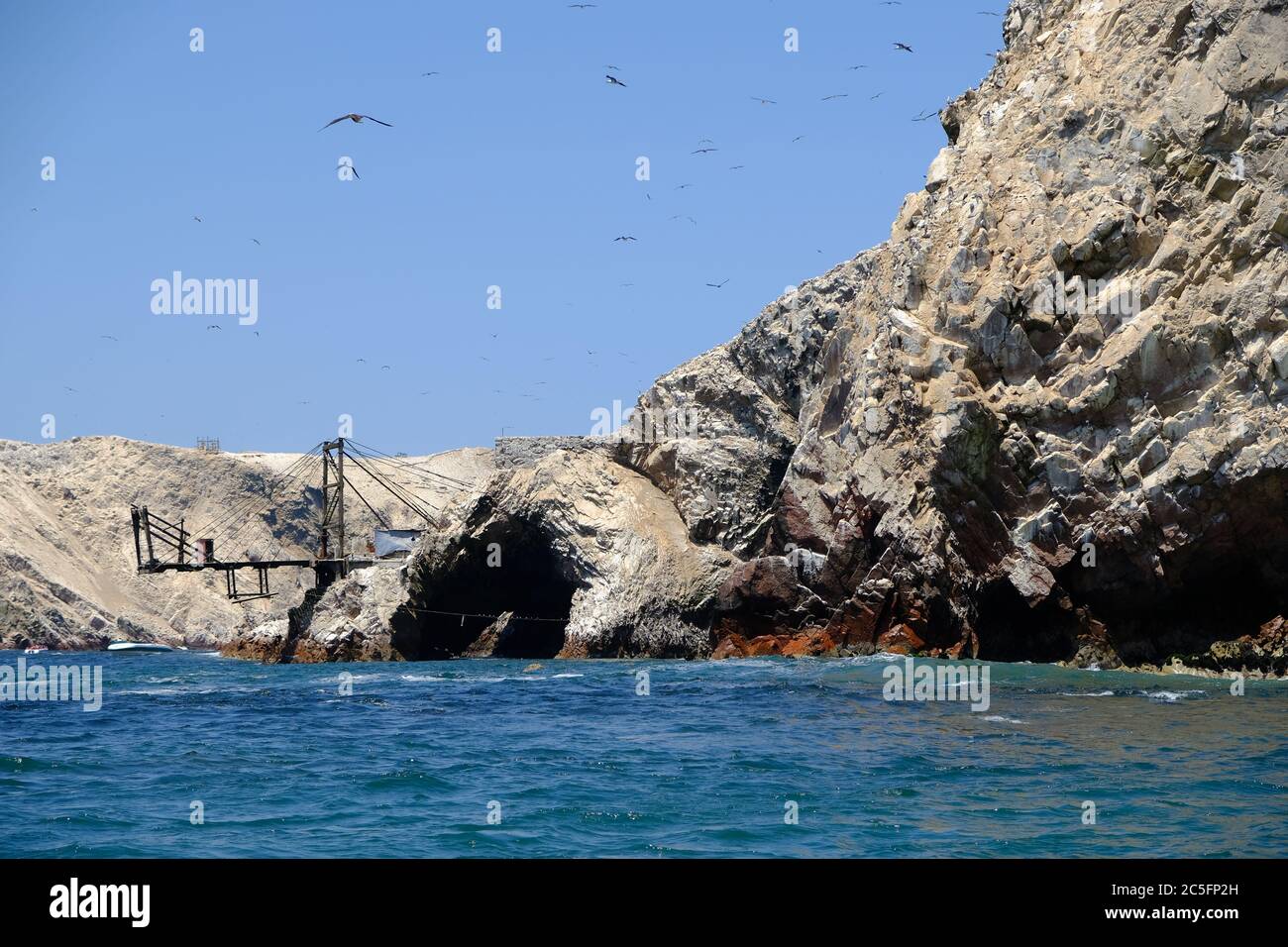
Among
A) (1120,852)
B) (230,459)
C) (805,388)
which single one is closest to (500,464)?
(805,388)

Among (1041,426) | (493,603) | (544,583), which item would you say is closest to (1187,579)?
(1041,426)

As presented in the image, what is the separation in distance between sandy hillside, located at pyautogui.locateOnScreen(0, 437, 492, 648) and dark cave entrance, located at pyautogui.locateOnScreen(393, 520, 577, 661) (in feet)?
145

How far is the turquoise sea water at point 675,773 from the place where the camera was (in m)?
14.1

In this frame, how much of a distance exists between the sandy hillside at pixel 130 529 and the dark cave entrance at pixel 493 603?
145ft

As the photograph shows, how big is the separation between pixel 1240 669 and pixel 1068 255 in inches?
402

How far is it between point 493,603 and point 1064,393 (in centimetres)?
2495

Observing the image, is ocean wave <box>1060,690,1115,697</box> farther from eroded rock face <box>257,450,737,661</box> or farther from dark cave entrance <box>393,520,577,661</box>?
dark cave entrance <box>393,520,577,661</box>

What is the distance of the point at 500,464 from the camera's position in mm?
52031

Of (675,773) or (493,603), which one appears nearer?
(675,773)

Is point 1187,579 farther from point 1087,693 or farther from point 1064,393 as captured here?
point 1087,693

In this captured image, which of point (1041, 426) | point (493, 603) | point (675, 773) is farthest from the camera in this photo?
point (493, 603)

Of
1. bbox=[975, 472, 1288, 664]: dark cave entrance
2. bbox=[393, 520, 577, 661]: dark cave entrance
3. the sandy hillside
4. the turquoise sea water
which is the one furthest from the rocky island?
the sandy hillside

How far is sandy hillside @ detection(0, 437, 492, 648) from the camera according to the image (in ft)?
318

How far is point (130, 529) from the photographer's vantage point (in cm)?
11112
